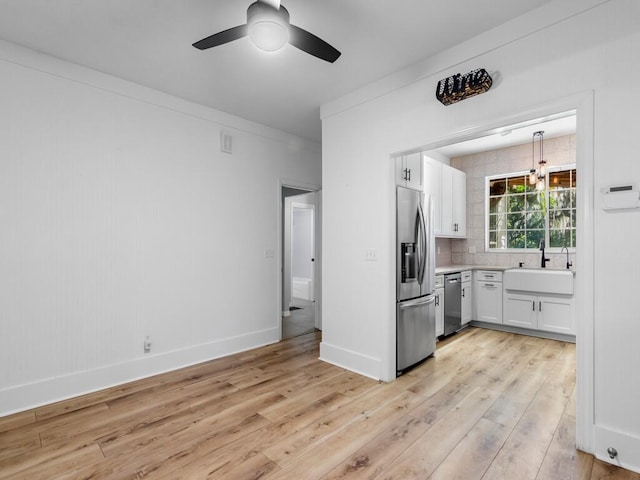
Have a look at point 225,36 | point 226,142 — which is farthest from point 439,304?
point 225,36

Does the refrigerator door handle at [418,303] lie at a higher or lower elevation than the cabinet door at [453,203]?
lower

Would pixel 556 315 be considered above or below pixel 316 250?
below

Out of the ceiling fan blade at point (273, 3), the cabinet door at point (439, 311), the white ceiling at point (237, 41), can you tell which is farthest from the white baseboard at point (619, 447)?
the ceiling fan blade at point (273, 3)

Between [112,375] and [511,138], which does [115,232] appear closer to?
[112,375]

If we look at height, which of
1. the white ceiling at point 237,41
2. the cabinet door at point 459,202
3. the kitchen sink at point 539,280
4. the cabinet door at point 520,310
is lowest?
the cabinet door at point 520,310

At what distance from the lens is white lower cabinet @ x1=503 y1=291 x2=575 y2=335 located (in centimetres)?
421

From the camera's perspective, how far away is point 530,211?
5180mm

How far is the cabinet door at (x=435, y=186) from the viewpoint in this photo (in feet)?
15.2

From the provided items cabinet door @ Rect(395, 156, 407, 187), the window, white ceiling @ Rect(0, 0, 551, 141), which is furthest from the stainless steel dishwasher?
white ceiling @ Rect(0, 0, 551, 141)

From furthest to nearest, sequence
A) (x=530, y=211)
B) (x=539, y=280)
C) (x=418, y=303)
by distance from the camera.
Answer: (x=530, y=211), (x=539, y=280), (x=418, y=303)

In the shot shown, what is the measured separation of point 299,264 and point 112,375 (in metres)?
5.56

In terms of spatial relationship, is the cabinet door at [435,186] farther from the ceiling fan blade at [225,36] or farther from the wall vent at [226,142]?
the ceiling fan blade at [225,36]

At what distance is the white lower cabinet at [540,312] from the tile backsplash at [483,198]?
710 millimetres

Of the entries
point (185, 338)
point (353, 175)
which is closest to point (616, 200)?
point (353, 175)
